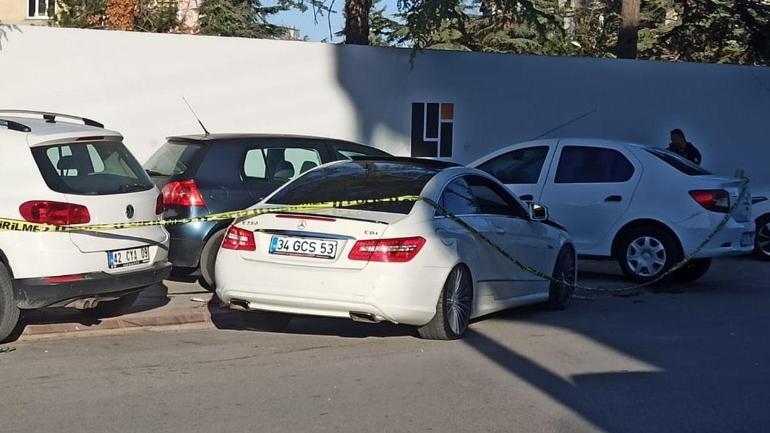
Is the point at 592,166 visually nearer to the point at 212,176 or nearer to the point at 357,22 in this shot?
the point at 212,176

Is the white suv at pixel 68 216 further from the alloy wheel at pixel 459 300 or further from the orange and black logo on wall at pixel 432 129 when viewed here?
the orange and black logo on wall at pixel 432 129

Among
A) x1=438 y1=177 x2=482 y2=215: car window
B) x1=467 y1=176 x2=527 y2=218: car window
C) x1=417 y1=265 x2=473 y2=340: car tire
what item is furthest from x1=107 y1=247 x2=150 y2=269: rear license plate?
x1=467 y1=176 x2=527 y2=218: car window

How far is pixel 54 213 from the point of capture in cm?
802

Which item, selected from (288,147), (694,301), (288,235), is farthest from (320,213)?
(694,301)

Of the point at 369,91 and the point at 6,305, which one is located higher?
the point at 369,91

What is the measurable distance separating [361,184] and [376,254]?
3.84 ft

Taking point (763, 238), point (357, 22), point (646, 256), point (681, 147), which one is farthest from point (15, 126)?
point (681, 147)

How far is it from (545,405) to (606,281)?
6.58m

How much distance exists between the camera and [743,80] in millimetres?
19516

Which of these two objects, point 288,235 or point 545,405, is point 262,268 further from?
point 545,405

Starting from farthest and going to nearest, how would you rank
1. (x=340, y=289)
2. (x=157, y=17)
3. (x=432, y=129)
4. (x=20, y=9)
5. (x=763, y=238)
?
(x=20, y=9), (x=157, y=17), (x=432, y=129), (x=763, y=238), (x=340, y=289)

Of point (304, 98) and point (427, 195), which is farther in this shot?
point (304, 98)

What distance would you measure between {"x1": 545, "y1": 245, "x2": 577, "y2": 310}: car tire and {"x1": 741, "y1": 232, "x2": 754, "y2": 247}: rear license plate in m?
2.59

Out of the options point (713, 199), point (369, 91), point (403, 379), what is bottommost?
point (403, 379)
